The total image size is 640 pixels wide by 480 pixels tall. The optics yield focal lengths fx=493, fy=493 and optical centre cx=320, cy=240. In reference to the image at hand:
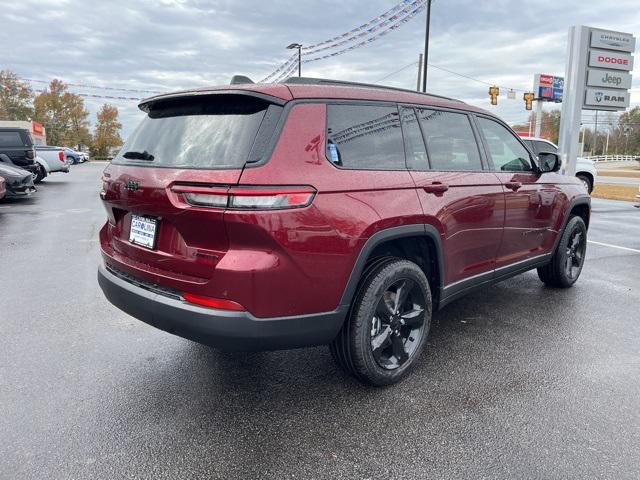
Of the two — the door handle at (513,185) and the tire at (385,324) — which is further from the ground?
the door handle at (513,185)

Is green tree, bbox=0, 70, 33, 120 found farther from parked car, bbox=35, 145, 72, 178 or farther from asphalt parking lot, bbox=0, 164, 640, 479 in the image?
asphalt parking lot, bbox=0, 164, 640, 479

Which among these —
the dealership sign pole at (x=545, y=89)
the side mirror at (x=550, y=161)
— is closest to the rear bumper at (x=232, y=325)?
the side mirror at (x=550, y=161)

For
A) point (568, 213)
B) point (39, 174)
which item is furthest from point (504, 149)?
point (39, 174)

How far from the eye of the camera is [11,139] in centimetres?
1609

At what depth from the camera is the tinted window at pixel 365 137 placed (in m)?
2.77

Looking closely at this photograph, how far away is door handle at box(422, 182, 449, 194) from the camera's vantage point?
10.4 feet

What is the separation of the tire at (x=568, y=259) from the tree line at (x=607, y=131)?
283ft

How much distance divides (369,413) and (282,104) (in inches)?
69.3

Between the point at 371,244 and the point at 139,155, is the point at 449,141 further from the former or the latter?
the point at 139,155

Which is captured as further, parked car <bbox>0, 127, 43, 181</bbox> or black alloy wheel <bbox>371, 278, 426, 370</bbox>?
parked car <bbox>0, 127, 43, 181</bbox>

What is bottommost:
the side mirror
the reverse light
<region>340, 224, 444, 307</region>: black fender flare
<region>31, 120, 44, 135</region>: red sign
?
the reverse light

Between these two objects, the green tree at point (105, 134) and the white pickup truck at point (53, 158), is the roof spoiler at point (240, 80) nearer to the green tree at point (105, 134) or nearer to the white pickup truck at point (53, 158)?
the white pickup truck at point (53, 158)

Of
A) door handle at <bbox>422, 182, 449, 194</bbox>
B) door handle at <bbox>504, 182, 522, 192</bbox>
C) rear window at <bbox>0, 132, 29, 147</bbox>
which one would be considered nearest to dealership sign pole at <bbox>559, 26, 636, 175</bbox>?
door handle at <bbox>504, 182, 522, 192</bbox>

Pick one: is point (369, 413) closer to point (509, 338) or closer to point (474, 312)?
point (509, 338)
